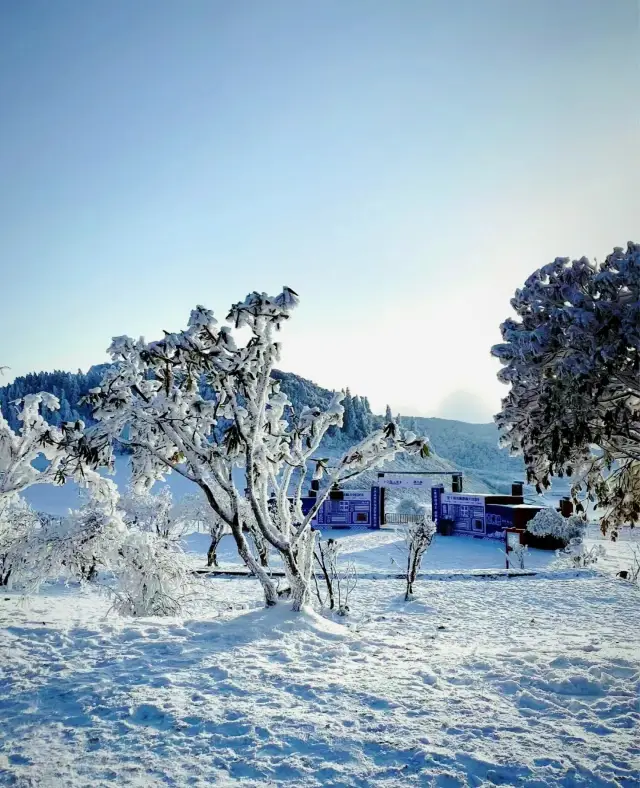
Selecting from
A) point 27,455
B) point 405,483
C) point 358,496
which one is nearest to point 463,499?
point 405,483

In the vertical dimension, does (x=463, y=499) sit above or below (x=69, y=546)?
below

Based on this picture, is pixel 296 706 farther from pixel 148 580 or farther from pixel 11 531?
pixel 11 531

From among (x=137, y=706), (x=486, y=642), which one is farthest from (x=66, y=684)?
(x=486, y=642)

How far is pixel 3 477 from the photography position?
38.7 ft

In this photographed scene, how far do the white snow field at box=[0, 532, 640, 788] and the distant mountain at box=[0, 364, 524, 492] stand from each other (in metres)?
53.4

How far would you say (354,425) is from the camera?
270 ft

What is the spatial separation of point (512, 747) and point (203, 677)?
318 cm

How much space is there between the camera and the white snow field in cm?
364

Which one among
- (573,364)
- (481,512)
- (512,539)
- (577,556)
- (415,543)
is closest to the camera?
(573,364)

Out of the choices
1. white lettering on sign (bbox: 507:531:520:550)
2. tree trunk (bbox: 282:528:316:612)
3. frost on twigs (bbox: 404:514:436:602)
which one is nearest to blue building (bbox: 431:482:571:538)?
white lettering on sign (bbox: 507:531:520:550)

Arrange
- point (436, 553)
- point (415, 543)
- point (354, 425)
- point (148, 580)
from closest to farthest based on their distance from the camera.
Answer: point (148, 580) → point (415, 543) → point (436, 553) → point (354, 425)

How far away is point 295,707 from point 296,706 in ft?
0.10

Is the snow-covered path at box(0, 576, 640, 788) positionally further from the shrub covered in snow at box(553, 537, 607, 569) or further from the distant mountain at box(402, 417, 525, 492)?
the distant mountain at box(402, 417, 525, 492)

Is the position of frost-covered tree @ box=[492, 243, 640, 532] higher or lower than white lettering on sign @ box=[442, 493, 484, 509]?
higher
